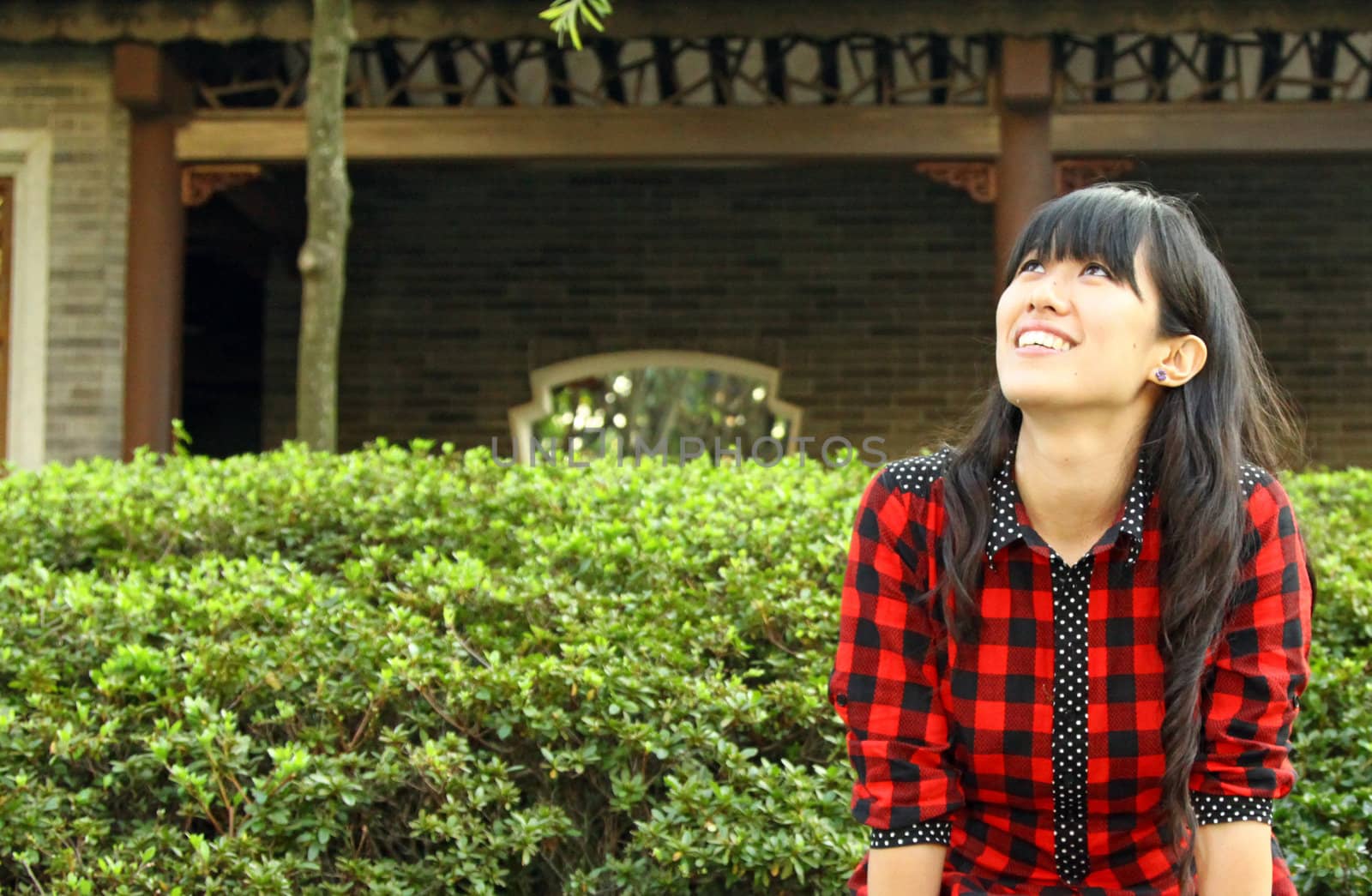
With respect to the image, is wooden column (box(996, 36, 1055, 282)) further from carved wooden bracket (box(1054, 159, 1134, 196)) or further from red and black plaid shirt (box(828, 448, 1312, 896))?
red and black plaid shirt (box(828, 448, 1312, 896))

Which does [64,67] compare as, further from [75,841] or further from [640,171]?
[75,841]

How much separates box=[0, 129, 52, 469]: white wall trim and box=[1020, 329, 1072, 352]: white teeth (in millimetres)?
7772

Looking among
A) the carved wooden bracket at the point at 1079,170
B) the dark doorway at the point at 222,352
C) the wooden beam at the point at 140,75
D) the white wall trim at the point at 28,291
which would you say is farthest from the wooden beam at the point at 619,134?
the dark doorway at the point at 222,352

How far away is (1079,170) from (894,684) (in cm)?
666

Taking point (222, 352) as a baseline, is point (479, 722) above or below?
below

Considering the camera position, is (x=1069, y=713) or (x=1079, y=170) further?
(x=1079, y=170)

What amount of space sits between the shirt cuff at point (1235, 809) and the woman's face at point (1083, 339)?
49cm

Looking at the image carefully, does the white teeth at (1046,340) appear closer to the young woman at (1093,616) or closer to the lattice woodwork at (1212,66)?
the young woman at (1093,616)

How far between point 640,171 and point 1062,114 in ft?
12.0

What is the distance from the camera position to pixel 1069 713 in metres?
2.00

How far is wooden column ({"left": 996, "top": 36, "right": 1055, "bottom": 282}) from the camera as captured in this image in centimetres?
808

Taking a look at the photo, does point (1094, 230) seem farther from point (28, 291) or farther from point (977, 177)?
point (28, 291)

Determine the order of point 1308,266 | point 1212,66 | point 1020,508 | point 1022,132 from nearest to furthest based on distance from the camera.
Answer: point 1020,508 → point 1022,132 → point 1212,66 → point 1308,266

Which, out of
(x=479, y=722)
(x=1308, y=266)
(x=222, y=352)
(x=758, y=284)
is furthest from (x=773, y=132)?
(x=222, y=352)
